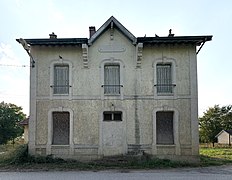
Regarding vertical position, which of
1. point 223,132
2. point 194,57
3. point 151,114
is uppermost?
point 194,57

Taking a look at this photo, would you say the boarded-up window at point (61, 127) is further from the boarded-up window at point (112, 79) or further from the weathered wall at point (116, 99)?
the boarded-up window at point (112, 79)

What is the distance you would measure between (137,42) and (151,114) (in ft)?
14.3

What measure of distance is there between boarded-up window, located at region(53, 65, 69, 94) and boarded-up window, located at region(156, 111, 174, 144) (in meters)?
5.84

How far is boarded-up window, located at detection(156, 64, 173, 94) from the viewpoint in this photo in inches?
696

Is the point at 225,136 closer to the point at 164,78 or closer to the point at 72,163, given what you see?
the point at 164,78

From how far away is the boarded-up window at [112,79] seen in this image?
17.7m

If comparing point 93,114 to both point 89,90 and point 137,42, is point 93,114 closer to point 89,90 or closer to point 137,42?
point 89,90

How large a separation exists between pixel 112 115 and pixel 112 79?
218 centimetres

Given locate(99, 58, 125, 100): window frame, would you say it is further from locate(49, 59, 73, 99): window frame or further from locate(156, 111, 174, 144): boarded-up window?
locate(156, 111, 174, 144): boarded-up window

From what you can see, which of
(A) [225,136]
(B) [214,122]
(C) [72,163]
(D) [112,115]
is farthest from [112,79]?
(A) [225,136]

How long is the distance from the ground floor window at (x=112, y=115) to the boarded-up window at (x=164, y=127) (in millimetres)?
2299

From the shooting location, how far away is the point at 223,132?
229 ft

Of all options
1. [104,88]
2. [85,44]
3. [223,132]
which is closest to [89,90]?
[104,88]

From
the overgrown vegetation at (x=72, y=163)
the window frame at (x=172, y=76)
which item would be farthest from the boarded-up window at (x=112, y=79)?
the overgrown vegetation at (x=72, y=163)
